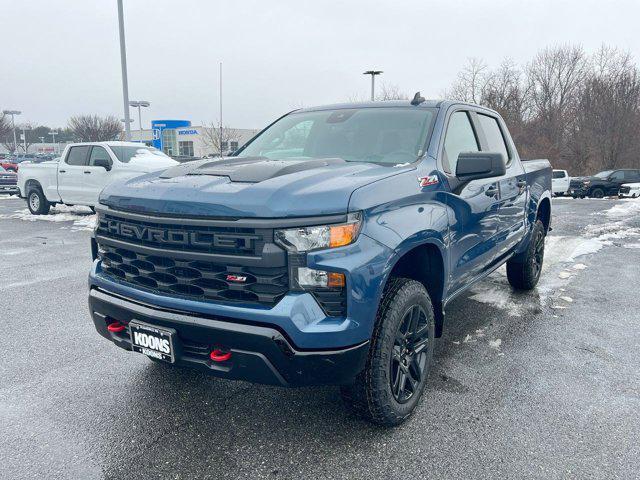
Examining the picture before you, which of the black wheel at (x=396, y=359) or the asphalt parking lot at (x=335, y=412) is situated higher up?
the black wheel at (x=396, y=359)

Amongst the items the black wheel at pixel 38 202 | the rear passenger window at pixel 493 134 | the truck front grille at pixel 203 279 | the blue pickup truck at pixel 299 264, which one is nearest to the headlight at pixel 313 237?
the blue pickup truck at pixel 299 264

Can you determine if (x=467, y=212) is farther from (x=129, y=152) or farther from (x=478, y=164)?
(x=129, y=152)

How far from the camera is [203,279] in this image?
8.04ft

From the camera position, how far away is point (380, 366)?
2527mm

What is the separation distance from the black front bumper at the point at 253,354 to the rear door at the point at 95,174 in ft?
33.1

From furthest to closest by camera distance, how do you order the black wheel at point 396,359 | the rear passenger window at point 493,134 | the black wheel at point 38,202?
the black wheel at point 38,202
the rear passenger window at point 493,134
the black wheel at point 396,359

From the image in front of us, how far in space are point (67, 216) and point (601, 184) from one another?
22789mm

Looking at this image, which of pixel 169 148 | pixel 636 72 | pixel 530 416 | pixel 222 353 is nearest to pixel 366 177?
pixel 222 353

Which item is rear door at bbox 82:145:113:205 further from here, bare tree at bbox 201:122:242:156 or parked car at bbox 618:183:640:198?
bare tree at bbox 201:122:242:156

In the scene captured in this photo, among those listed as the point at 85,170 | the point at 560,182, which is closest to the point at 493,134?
the point at 85,170

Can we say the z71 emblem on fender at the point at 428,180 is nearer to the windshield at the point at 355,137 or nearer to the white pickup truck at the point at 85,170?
the windshield at the point at 355,137

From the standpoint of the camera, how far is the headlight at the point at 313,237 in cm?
229

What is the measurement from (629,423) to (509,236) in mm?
1918

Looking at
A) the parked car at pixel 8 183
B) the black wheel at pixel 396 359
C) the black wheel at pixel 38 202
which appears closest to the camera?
the black wheel at pixel 396 359
